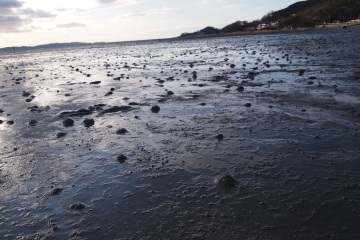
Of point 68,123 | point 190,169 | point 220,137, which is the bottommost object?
point 190,169

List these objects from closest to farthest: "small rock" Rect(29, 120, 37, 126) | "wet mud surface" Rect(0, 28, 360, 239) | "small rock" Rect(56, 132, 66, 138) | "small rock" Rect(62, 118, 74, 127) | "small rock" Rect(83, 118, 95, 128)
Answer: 1. "wet mud surface" Rect(0, 28, 360, 239)
2. "small rock" Rect(56, 132, 66, 138)
3. "small rock" Rect(83, 118, 95, 128)
4. "small rock" Rect(62, 118, 74, 127)
5. "small rock" Rect(29, 120, 37, 126)

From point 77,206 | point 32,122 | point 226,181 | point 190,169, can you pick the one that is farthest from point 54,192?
point 32,122

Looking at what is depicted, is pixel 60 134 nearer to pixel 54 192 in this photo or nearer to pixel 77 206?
pixel 54 192

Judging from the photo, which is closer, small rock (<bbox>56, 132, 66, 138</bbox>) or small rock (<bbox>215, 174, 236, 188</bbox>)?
small rock (<bbox>215, 174, 236, 188</bbox>)

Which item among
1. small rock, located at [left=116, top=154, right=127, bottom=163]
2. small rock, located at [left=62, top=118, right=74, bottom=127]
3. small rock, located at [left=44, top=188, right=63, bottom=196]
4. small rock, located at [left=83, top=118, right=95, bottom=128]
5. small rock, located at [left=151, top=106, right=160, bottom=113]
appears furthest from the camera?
small rock, located at [left=151, top=106, right=160, bottom=113]

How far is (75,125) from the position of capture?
1198 cm

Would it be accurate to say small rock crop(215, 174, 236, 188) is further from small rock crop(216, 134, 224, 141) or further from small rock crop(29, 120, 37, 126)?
small rock crop(29, 120, 37, 126)

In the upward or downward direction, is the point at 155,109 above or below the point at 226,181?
above

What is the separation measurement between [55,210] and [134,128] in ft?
17.2

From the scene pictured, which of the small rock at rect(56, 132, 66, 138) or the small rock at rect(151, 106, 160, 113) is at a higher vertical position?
the small rock at rect(151, 106, 160, 113)

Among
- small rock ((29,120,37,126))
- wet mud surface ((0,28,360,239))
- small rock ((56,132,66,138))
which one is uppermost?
small rock ((29,120,37,126))

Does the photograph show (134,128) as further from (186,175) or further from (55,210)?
(55,210)

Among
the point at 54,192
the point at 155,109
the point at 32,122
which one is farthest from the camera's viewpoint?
the point at 155,109

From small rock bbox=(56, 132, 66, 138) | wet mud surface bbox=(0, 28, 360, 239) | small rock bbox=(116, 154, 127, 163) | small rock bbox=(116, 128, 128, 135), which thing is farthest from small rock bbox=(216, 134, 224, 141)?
small rock bbox=(56, 132, 66, 138)
